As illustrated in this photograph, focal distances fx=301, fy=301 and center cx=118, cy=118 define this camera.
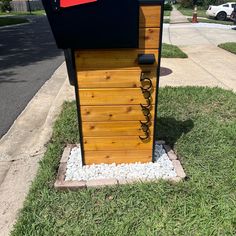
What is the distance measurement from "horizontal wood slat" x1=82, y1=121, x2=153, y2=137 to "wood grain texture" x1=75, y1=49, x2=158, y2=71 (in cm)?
57

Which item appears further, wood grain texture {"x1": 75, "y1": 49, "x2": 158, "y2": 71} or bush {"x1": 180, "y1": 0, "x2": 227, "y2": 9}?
bush {"x1": 180, "y1": 0, "x2": 227, "y2": 9}

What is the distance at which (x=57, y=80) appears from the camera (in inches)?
267

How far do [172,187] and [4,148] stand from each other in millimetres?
2174

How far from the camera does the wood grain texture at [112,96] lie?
2.81 meters

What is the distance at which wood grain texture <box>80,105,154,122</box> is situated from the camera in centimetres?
289

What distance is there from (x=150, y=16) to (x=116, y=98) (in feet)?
2.60

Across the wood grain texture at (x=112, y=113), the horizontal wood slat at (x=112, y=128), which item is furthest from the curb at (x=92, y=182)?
the wood grain texture at (x=112, y=113)

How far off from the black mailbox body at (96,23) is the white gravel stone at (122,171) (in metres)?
1.28

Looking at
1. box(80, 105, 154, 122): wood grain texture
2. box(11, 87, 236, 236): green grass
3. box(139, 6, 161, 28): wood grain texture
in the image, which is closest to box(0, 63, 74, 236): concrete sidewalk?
box(11, 87, 236, 236): green grass

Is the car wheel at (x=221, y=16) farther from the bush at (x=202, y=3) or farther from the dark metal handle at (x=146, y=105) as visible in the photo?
the dark metal handle at (x=146, y=105)

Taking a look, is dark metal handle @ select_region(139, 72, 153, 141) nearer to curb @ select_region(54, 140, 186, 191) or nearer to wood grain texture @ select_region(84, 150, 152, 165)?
wood grain texture @ select_region(84, 150, 152, 165)

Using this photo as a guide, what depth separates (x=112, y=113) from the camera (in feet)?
9.56

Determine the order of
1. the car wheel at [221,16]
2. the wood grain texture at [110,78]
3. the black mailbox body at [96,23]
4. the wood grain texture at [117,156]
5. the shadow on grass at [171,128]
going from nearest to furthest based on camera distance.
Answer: the black mailbox body at [96,23], the wood grain texture at [110,78], the wood grain texture at [117,156], the shadow on grass at [171,128], the car wheel at [221,16]

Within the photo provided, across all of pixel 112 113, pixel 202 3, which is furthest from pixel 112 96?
pixel 202 3
